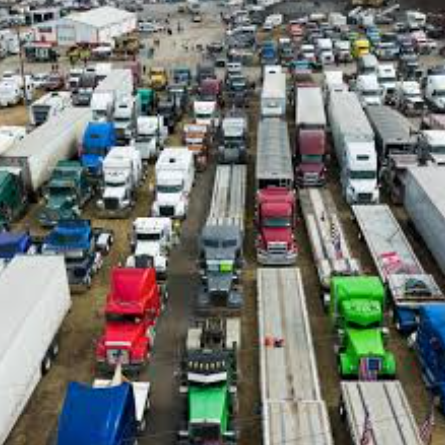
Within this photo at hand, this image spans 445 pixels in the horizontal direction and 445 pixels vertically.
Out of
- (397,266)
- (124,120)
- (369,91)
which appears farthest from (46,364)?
(369,91)

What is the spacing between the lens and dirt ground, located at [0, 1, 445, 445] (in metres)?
20.1

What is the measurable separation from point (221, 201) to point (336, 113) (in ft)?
38.6

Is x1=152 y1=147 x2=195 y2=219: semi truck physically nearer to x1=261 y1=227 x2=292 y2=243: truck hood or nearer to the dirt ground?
the dirt ground

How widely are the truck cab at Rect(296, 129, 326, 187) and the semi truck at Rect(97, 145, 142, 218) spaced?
8740 millimetres

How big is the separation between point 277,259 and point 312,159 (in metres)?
9.56

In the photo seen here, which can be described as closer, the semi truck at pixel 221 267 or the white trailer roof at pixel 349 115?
the semi truck at pixel 221 267

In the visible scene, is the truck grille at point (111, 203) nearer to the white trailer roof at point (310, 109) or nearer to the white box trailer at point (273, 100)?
the white trailer roof at point (310, 109)

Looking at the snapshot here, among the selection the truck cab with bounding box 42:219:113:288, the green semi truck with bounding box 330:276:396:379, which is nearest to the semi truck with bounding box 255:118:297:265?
the green semi truck with bounding box 330:276:396:379

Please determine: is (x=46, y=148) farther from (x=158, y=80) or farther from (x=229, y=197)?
(x=158, y=80)

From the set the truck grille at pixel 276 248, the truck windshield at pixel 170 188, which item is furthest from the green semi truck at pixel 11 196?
the truck grille at pixel 276 248

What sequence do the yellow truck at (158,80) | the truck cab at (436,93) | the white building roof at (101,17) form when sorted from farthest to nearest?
the white building roof at (101,17) < the yellow truck at (158,80) < the truck cab at (436,93)

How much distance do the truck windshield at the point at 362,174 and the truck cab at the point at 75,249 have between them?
1351 cm

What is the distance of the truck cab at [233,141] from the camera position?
129 ft

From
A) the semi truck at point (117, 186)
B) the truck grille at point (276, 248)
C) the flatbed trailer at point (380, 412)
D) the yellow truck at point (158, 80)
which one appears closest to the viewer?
the flatbed trailer at point (380, 412)
